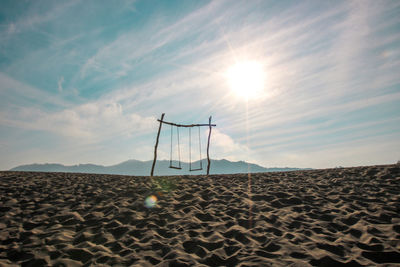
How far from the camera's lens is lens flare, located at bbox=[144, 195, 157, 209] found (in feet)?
21.3

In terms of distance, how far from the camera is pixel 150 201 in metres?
6.88

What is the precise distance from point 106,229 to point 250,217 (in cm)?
332

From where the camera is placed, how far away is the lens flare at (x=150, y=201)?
256 inches

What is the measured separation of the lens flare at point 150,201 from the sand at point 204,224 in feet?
0.10

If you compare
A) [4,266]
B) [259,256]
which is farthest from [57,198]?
[259,256]

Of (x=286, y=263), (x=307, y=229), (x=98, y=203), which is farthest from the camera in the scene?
(x=98, y=203)

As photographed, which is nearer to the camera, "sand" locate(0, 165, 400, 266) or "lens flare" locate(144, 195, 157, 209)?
"sand" locate(0, 165, 400, 266)

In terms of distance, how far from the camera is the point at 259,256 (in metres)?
3.77

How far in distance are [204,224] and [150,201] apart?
2285 millimetres

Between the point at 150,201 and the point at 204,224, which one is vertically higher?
the point at 150,201

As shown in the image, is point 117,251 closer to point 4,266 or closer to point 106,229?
point 106,229

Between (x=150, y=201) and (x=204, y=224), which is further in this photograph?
(x=150, y=201)

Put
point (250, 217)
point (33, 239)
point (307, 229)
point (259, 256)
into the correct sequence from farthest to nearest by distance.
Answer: point (250, 217) < point (307, 229) < point (33, 239) < point (259, 256)

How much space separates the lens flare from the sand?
3 cm
